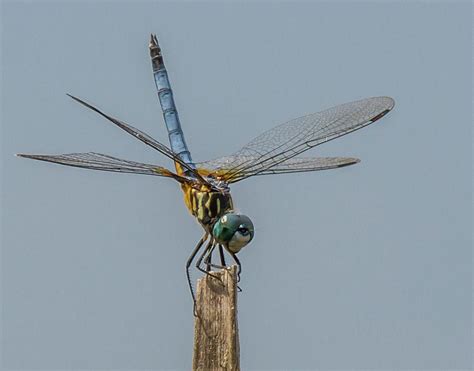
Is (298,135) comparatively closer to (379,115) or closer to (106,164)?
(379,115)

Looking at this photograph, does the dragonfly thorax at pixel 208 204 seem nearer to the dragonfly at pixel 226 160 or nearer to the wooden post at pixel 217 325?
the dragonfly at pixel 226 160

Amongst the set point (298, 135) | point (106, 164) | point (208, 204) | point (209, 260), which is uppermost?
point (298, 135)

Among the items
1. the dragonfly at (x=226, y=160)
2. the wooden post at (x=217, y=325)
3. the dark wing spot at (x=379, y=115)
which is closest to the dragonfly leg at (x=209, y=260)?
the dragonfly at (x=226, y=160)

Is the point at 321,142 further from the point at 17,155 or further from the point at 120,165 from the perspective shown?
the point at 17,155

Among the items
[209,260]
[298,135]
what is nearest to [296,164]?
[298,135]

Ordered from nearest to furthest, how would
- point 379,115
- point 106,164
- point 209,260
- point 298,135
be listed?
point 209,260 < point 106,164 < point 379,115 < point 298,135

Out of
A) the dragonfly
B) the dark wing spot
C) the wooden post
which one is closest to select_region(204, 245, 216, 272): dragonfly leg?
the dragonfly

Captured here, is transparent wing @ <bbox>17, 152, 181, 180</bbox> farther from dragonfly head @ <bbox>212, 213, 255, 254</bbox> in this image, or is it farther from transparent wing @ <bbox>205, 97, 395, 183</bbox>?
dragonfly head @ <bbox>212, 213, 255, 254</bbox>
